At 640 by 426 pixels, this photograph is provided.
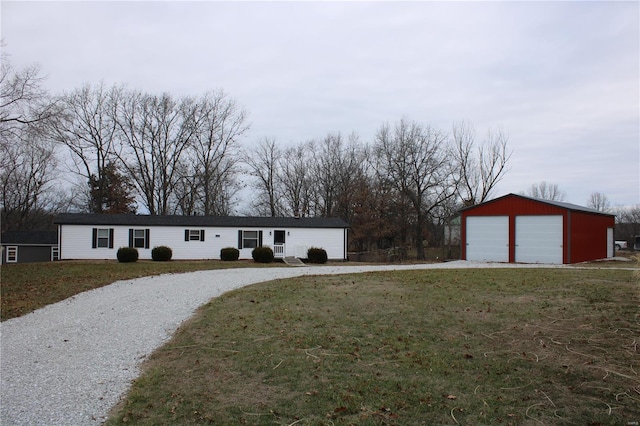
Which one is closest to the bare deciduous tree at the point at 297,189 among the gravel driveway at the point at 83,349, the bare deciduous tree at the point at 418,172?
the bare deciduous tree at the point at 418,172

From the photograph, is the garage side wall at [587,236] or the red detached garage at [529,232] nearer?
the red detached garage at [529,232]

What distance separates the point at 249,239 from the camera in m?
27.5

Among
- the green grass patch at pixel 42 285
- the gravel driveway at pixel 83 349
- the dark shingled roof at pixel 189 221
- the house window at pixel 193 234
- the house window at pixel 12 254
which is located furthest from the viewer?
the house window at pixel 12 254

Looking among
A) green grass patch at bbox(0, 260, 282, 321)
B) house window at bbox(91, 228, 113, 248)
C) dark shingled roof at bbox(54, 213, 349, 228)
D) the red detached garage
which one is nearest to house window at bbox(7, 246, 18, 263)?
dark shingled roof at bbox(54, 213, 349, 228)

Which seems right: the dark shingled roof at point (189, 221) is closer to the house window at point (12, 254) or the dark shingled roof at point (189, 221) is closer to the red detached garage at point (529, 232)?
the red detached garage at point (529, 232)

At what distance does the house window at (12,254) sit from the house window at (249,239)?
20.7m

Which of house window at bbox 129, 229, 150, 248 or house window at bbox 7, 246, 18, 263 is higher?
house window at bbox 129, 229, 150, 248

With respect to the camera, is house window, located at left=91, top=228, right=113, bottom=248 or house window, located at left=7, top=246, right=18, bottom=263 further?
house window, located at left=7, top=246, right=18, bottom=263

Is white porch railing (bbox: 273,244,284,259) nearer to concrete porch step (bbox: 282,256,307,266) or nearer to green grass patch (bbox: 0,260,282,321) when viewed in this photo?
concrete porch step (bbox: 282,256,307,266)

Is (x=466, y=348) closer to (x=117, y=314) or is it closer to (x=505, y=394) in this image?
(x=505, y=394)

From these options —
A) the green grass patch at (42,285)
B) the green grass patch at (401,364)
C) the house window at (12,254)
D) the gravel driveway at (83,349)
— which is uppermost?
the green grass patch at (401,364)

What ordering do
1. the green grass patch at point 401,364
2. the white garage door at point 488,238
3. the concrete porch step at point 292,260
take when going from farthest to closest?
the concrete porch step at point 292,260 < the white garage door at point 488,238 < the green grass patch at point 401,364

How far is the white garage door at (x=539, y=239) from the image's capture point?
2292 centimetres

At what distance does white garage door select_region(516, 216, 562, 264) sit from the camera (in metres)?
22.9
